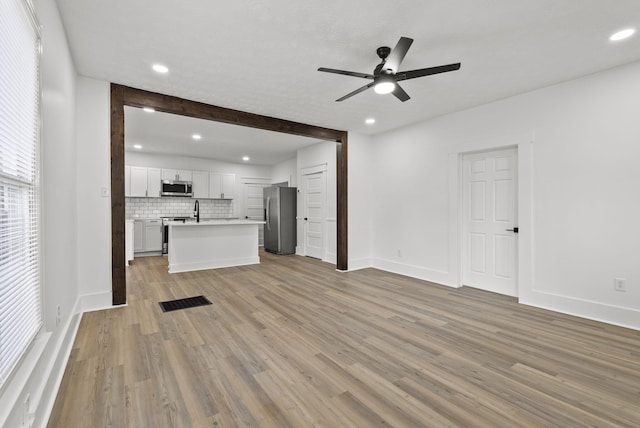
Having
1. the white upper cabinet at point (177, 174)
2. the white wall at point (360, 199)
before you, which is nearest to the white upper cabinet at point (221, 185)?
the white upper cabinet at point (177, 174)

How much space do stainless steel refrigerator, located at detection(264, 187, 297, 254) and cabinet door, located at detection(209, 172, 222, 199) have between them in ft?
5.31

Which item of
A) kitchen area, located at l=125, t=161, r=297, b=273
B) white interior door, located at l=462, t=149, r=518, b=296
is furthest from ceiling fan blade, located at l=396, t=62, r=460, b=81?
kitchen area, located at l=125, t=161, r=297, b=273

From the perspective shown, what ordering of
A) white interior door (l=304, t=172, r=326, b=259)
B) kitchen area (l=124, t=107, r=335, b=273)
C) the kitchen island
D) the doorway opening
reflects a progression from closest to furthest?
the doorway opening < the kitchen island < kitchen area (l=124, t=107, r=335, b=273) < white interior door (l=304, t=172, r=326, b=259)

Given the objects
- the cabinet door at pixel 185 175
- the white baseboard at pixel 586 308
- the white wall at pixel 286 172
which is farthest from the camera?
the white wall at pixel 286 172

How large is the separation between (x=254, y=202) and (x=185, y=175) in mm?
2171

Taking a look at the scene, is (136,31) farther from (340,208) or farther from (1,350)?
(340,208)

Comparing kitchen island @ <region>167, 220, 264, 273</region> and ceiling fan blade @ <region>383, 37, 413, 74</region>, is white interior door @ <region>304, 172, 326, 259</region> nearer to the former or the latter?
kitchen island @ <region>167, 220, 264, 273</region>

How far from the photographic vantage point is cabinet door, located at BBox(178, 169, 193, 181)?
7.86m

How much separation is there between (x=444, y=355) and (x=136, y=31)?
12.2ft

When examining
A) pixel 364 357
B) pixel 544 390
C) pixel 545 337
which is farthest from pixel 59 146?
pixel 545 337

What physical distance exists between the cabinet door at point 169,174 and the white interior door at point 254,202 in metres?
2.02

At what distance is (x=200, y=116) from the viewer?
409 centimetres

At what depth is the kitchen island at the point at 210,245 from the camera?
5500mm

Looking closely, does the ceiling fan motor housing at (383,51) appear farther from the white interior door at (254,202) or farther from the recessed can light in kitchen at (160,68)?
the white interior door at (254,202)
